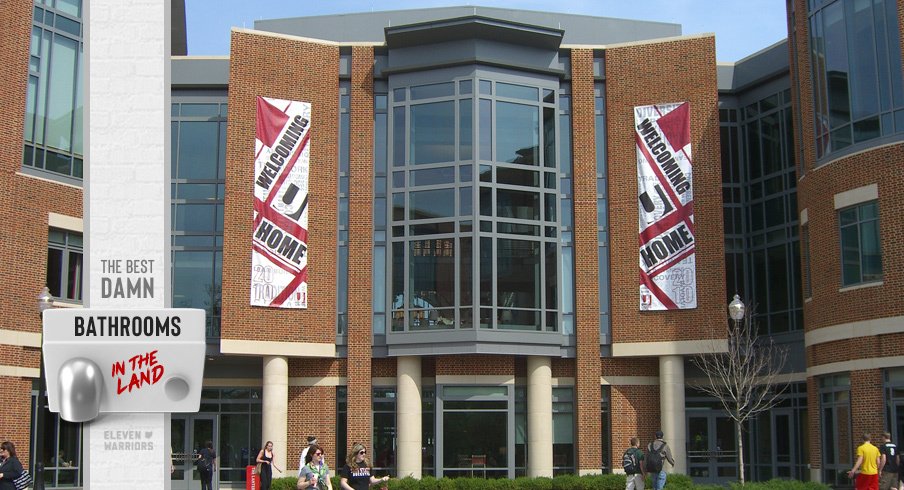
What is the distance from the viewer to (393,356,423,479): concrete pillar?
31188 millimetres

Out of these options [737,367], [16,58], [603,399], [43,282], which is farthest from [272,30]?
[737,367]

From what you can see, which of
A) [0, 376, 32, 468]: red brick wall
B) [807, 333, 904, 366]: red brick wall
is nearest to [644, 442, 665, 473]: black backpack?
[807, 333, 904, 366]: red brick wall

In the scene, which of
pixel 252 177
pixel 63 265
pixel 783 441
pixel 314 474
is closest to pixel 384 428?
pixel 252 177

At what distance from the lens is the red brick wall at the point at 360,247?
1259 inches

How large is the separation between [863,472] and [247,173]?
19.8 m

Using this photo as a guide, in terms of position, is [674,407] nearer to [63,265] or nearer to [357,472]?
[357,472]

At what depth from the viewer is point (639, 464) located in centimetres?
2198

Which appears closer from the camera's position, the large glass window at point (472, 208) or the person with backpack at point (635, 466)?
the person with backpack at point (635, 466)

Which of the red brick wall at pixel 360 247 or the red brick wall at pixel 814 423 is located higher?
the red brick wall at pixel 360 247

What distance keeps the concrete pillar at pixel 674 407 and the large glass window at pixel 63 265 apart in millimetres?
17610

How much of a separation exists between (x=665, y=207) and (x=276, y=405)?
1377 cm

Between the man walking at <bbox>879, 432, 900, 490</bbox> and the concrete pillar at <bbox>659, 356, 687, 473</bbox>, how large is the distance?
10243mm

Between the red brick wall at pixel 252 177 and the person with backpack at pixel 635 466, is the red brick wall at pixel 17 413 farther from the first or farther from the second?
the person with backpack at pixel 635 466

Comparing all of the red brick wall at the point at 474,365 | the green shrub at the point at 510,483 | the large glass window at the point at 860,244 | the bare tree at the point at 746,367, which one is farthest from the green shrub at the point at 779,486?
the red brick wall at the point at 474,365
